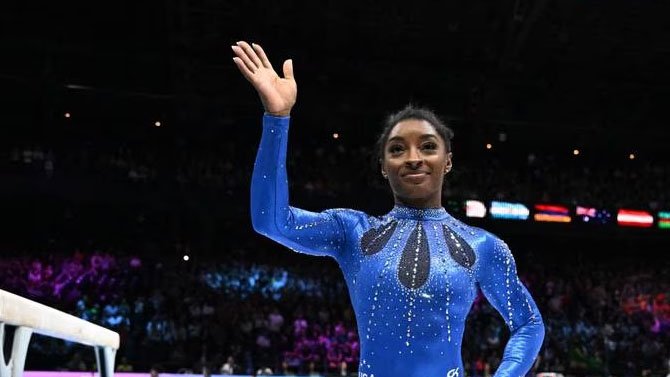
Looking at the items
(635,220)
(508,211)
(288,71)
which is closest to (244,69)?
(288,71)

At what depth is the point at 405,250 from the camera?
2141 mm

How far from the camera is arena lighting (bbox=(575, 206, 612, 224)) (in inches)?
683

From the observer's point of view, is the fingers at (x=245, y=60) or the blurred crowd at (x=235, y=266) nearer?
the fingers at (x=245, y=60)

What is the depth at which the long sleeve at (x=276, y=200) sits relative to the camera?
6.50 ft

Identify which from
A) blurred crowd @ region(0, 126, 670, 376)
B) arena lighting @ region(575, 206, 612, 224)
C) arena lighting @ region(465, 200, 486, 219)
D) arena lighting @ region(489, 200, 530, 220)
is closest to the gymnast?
blurred crowd @ region(0, 126, 670, 376)

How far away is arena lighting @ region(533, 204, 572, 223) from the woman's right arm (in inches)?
616

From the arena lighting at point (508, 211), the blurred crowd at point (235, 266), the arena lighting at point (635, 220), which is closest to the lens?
the blurred crowd at point (235, 266)

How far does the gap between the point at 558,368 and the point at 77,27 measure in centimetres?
1244

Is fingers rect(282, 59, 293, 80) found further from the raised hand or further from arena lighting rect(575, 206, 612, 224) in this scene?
arena lighting rect(575, 206, 612, 224)

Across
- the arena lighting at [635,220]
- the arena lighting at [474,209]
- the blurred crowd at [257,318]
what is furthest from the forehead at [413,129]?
the arena lighting at [635,220]

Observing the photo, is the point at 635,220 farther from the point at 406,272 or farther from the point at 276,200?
the point at 276,200

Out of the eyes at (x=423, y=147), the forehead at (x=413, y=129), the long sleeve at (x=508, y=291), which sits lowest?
the long sleeve at (x=508, y=291)

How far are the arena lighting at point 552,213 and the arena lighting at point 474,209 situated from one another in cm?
155

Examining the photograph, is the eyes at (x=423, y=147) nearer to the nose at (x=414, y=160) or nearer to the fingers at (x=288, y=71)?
the nose at (x=414, y=160)
